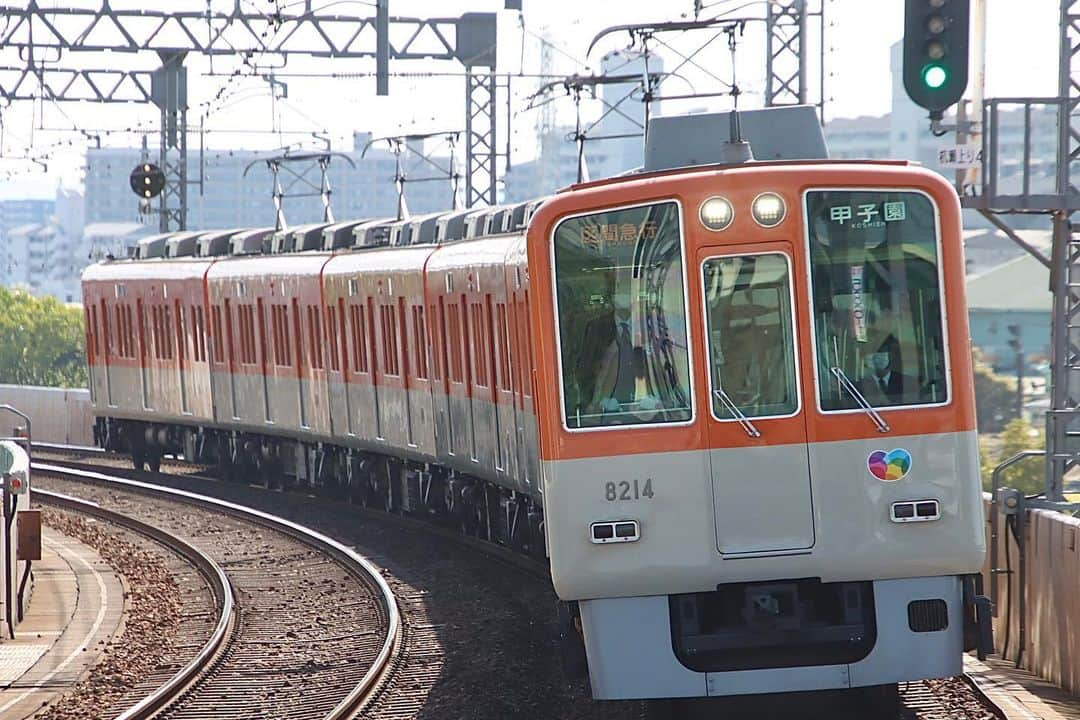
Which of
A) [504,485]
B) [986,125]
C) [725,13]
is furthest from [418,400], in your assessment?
[986,125]

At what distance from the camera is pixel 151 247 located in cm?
3100

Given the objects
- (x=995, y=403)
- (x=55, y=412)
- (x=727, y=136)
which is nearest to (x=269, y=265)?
(x=55, y=412)

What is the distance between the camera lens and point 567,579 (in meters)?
9.05

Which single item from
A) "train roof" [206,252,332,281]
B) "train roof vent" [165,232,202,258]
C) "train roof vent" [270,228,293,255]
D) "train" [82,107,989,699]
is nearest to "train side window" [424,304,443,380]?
"train roof" [206,252,332,281]

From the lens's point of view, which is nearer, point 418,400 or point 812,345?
point 812,345

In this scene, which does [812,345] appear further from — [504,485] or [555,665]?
[504,485]

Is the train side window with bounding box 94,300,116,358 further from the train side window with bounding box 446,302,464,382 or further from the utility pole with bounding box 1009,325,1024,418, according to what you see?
the utility pole with bounding box 1009,325,1024,418

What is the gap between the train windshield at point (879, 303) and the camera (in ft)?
29.4

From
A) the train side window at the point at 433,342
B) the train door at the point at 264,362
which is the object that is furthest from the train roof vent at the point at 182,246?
the train side window at the point at 433,342

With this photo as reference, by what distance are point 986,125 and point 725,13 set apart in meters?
5.88

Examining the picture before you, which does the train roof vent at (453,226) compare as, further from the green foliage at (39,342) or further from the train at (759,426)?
the green foliage at (39,342)

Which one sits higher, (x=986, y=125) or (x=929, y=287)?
(x=986, y=125)

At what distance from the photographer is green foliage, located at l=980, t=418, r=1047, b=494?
2325 inches

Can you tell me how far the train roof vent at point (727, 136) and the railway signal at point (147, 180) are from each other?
27283 mm
